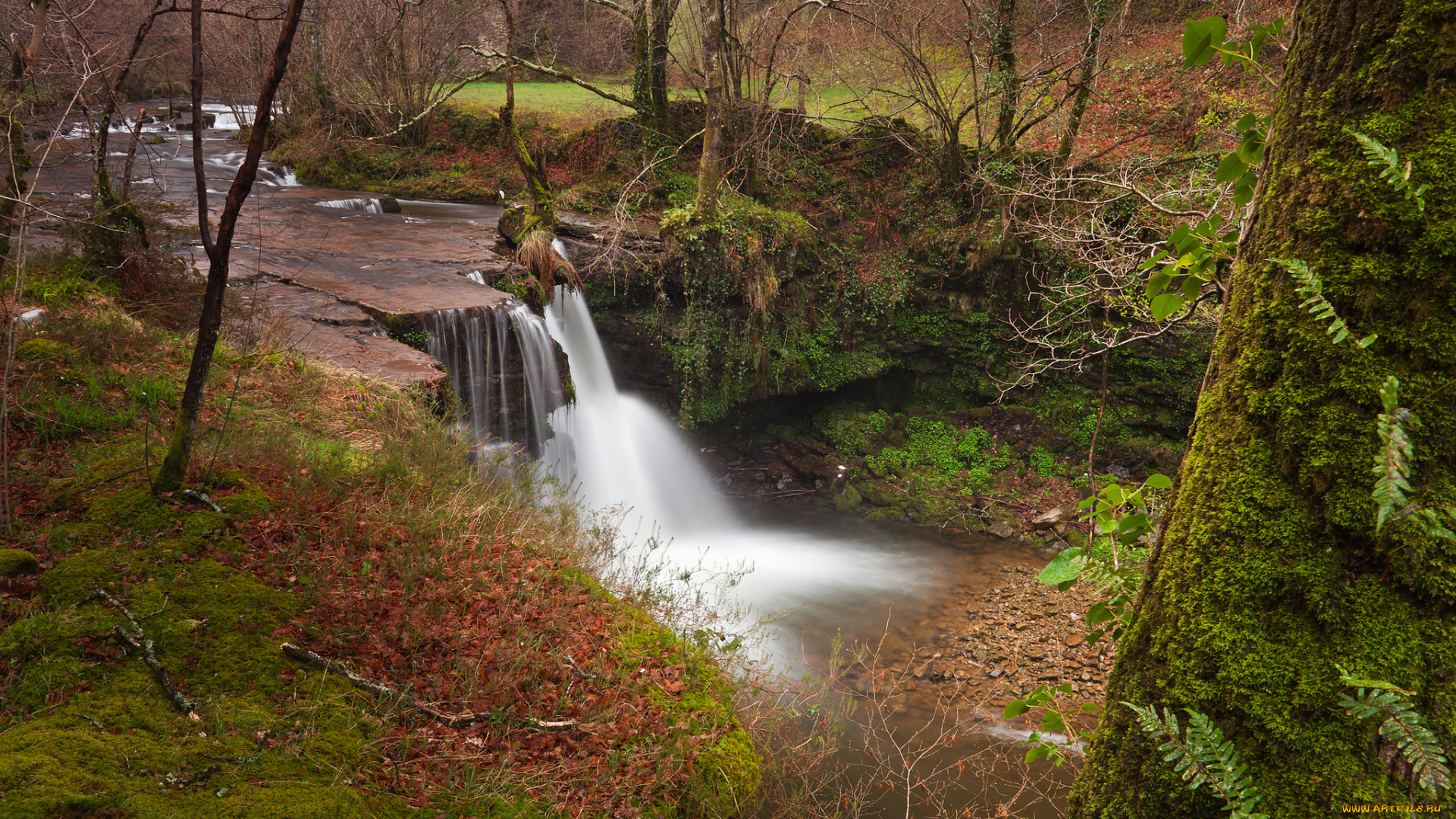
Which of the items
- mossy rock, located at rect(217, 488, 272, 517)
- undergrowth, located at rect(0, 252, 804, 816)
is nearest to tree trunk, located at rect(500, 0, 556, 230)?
undergrowth, located at rect(0, 252, 804, 816)

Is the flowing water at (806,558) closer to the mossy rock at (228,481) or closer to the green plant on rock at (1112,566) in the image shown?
the mossy rock at (228,481)

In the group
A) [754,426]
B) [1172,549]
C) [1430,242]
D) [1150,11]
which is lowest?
[754,426]

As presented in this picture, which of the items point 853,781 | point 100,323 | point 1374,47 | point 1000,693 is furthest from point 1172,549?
point 100,323

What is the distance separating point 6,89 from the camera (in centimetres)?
525

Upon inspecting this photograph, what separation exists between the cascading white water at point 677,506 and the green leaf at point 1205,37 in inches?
301

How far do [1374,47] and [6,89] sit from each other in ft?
25.7

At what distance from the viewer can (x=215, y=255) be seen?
10.7 feet

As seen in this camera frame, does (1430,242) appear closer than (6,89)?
Yes

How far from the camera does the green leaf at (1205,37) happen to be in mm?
1585

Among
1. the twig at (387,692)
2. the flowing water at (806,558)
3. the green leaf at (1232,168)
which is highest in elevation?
the green leaf at (1232,168)

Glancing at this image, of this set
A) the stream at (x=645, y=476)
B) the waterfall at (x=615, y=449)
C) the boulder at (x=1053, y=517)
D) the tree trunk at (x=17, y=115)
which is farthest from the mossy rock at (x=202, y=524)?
the boulder at (x=1053, y=517)

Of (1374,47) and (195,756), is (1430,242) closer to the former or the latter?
(1374,47)

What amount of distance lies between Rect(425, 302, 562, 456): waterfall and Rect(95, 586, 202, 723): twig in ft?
15.7

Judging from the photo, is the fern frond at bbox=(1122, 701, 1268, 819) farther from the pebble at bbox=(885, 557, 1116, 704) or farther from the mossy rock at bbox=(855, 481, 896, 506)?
the mossy rock at bbox=(855, 481, 896, 506)
